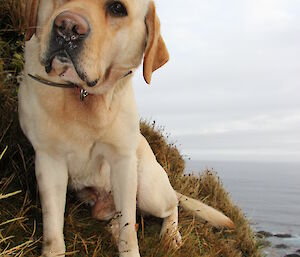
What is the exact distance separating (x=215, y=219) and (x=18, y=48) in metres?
2.78

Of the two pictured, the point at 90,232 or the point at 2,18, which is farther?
the point at 2,18

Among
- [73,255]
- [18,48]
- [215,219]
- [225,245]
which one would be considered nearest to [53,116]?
[73,255]

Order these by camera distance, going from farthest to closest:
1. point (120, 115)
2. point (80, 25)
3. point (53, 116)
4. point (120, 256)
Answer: point (120, 256)
point (120, 115)
point (53, 116)
point (80, 25)

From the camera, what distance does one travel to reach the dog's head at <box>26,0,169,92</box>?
2.35 meters

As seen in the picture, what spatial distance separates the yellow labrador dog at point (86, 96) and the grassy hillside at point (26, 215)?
0.80 feet

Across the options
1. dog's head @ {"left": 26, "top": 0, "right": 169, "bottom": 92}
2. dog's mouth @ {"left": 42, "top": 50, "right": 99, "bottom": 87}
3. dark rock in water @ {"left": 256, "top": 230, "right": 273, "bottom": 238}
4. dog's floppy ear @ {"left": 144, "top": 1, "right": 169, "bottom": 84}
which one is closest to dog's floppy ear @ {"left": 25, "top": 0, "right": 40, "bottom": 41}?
dog's head @ {"left": 26, "top": 0, "right": 169, "bottom": 92}

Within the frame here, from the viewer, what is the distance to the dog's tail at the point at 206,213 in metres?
4.39

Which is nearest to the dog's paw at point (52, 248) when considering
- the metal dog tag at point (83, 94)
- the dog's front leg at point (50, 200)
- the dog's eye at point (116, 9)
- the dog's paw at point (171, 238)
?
the dog's front leg at point (50, 200)

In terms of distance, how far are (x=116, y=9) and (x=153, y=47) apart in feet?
1.08

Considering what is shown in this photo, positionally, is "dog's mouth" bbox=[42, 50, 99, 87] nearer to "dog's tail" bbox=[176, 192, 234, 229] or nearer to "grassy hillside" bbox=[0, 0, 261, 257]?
"grassy hillside" bbox=[0, 0, 261, 257]

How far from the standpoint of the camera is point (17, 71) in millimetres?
4852

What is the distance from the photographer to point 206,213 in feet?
14.8

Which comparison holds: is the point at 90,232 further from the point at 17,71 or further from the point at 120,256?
the point at 17,71

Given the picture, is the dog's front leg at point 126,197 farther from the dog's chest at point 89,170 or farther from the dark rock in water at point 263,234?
the dark rock in water at point 263,234
